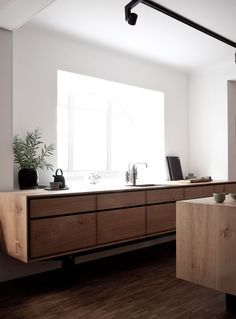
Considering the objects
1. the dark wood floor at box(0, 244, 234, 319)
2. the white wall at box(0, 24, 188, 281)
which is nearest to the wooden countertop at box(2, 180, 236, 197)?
the white wall at box(0, 24, 188, 281)

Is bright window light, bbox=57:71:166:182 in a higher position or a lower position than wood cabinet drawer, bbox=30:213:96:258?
higher

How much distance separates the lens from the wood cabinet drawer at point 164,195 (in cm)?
368

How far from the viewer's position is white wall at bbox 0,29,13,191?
3.09 meters

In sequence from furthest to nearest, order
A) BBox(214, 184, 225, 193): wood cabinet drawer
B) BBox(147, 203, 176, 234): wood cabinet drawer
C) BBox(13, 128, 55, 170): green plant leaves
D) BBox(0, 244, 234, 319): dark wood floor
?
BBox(214, 184, 225, 193): wood cabinet drawer < BBox(147, 203, 176, 234): wood cabinet drawer < BBox(13, 128, 55, 170): green plant leaves < BBox(0, 244, 234, 319): dark wood floor

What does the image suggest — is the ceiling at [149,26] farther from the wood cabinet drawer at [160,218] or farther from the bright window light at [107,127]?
the wood cabinet drawer at [160,218]

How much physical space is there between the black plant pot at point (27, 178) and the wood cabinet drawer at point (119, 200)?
26.9 inches

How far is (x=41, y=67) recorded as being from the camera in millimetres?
3646

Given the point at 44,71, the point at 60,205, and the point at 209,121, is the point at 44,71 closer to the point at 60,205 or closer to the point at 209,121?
the point at 60,205

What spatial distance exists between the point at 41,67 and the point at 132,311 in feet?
8.59

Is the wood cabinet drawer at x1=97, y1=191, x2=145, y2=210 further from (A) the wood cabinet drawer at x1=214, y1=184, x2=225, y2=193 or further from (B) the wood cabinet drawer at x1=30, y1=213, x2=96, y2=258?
(A) the wood cabinet drawer at x1=214, y1=184, x2=225, y2=193

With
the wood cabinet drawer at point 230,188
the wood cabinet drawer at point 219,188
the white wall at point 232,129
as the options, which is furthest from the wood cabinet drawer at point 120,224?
the white wall at point 232,129

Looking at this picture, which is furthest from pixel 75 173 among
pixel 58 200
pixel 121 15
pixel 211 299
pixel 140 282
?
pixel 211 299

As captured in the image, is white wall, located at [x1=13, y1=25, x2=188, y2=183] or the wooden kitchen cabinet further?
white wall, located at [x1=13, y1=25, x2=188, y2=183]

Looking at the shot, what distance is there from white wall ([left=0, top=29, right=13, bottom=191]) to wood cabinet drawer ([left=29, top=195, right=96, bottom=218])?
1.82 feet
